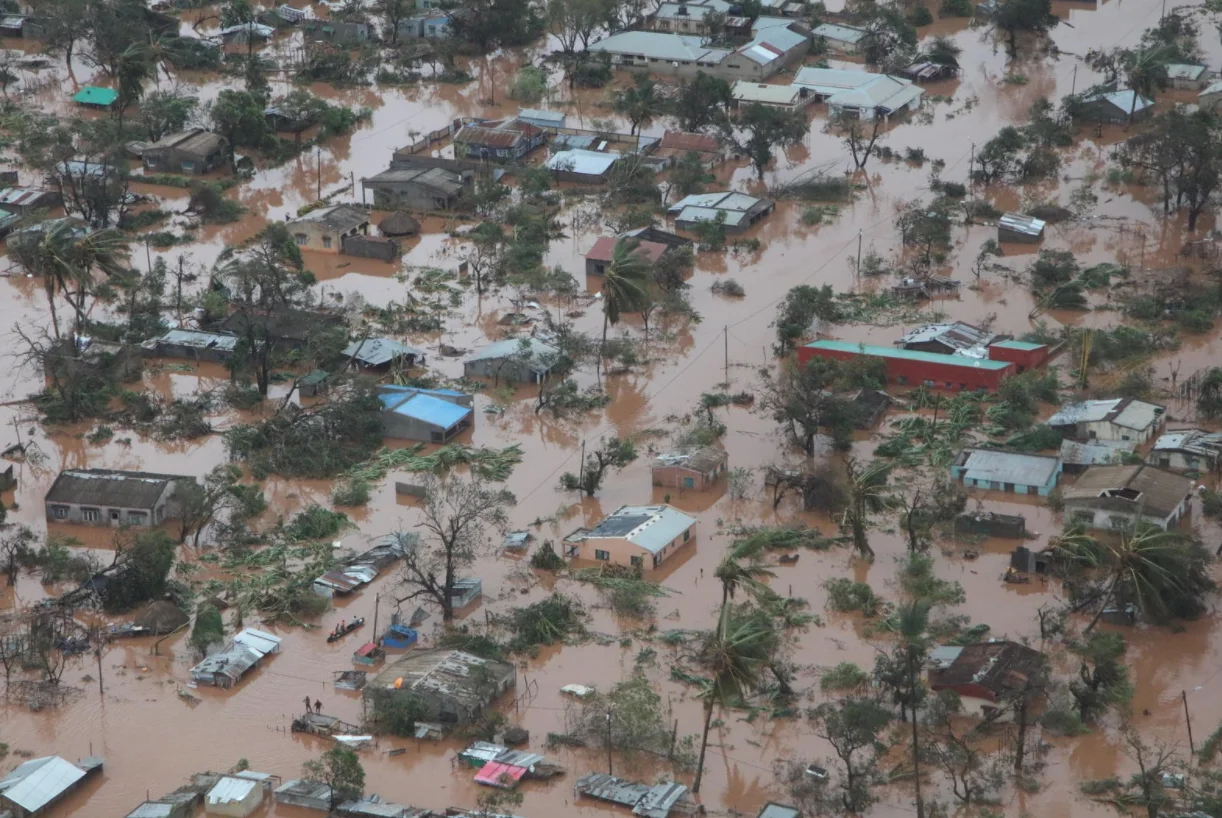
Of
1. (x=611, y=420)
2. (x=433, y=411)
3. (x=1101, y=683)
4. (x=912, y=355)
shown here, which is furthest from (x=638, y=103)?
(x=1101, y=683)

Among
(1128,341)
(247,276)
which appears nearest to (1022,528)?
(1128,341)

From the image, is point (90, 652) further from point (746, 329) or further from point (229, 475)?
point (746, 329)

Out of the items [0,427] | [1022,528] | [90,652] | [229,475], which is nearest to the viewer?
[90,652]

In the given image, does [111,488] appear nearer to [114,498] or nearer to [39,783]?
[114,498]

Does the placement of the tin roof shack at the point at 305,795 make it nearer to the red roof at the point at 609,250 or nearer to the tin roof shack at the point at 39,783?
the tin roof shack at the point at 39,783

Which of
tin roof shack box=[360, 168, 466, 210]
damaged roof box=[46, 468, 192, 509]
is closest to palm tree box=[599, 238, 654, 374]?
tin roof shack box=[360, 168, 466, 210]
